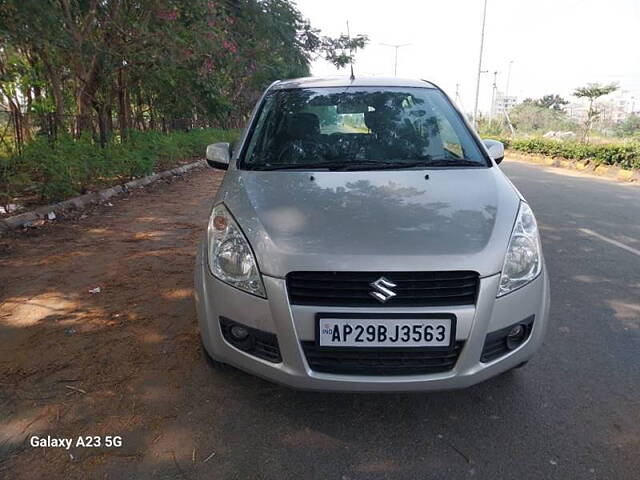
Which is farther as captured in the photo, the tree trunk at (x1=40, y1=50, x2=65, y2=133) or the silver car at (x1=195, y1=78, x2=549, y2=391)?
the tree trunk at (x1=40, y1=50, x2=65, y2=133)

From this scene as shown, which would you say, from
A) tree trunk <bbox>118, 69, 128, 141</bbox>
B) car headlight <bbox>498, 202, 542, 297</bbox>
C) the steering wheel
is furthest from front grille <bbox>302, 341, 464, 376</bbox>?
tree trunk <bbox>118, 69, 128, 141</bbox>

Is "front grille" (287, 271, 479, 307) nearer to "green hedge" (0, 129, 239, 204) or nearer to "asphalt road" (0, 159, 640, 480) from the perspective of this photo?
"asphalt road" (0, 159, 640, 480)

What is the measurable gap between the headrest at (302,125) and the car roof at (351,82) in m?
0.42

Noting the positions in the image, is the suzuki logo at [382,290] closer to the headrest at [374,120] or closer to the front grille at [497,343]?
the front grille at [497,343]

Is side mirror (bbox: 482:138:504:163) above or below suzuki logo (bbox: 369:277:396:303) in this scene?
above

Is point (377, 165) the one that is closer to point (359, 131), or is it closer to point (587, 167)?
point (359, 131)

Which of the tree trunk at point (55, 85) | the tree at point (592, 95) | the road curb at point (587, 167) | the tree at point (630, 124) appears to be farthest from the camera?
the tree at point (630, 124)

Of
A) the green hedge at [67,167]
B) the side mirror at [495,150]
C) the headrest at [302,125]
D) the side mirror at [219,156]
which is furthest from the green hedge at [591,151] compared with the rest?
the side mirror at [219,156]

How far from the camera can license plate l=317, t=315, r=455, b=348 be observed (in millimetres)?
1857

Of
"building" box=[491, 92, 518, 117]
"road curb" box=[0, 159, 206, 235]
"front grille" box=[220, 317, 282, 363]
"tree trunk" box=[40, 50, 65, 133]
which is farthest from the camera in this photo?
"building" box=[491, 92, 518, 117]

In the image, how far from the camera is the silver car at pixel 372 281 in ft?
6.13

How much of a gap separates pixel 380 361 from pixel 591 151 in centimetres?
1688

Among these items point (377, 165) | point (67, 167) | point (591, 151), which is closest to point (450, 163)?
point (377, 165)

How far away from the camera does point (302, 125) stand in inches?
121
